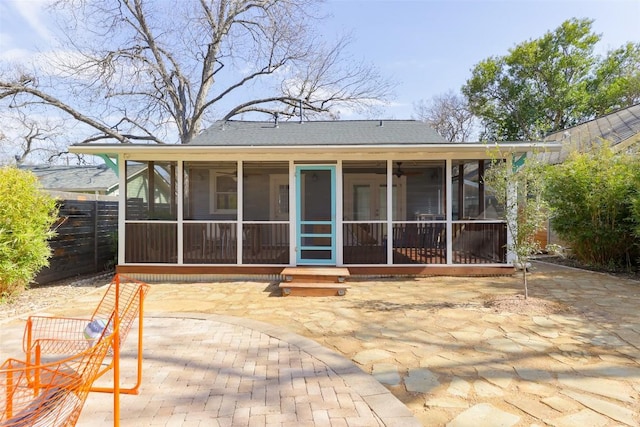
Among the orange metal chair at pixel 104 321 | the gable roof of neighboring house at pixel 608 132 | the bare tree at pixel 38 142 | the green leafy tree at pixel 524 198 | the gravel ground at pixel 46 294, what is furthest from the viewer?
the bare tree at pixel 38 142

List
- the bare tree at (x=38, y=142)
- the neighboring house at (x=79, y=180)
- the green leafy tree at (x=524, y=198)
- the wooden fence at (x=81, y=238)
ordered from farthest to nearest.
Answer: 1. the bare tree at (x=38, y=142)
2. the neighboring house at (x=79, y=180)
3. the wooden fence at (x=81, y=238)
4. the green leafy tree at (x=524, y=198)

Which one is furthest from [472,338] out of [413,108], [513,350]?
[413,108]

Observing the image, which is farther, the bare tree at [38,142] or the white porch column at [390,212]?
the bare tree at [38,142]

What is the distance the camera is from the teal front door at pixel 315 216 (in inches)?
290

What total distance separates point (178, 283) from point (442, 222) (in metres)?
5.41

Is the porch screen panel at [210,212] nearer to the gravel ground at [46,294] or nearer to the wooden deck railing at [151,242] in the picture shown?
the wooden deck railing at [151,242]

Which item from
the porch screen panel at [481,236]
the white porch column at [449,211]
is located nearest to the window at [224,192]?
the white porch column at [449,211]

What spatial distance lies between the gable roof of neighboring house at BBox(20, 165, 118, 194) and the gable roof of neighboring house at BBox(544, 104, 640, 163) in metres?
19.6

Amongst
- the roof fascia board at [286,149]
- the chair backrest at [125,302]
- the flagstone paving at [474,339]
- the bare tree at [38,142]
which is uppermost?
the bare tree at [38,142]

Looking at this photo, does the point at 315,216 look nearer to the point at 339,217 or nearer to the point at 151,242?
the point at 339,217

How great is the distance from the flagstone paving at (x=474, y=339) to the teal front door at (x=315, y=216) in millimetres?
982

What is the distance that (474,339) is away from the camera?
3789mm

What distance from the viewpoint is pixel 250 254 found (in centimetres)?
737

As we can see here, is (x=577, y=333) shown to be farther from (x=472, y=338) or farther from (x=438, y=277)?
(x=438, y=277)
